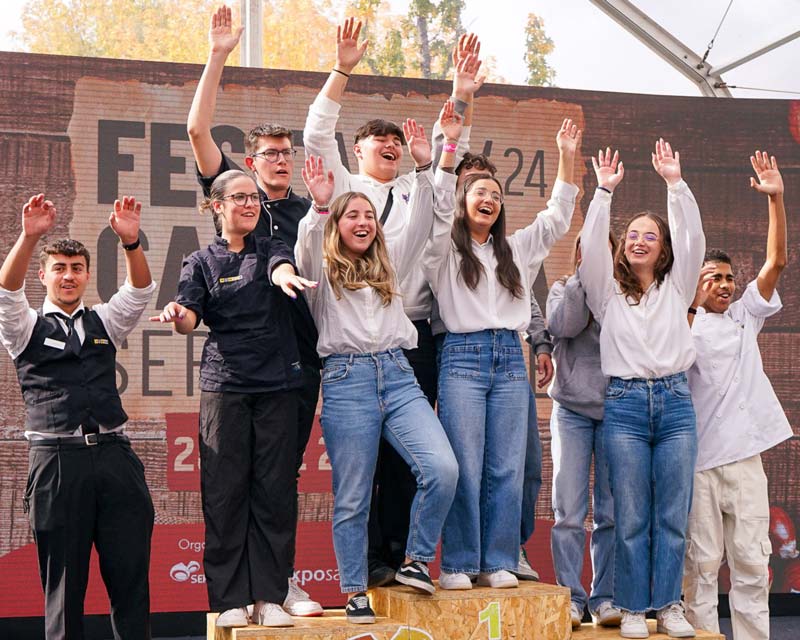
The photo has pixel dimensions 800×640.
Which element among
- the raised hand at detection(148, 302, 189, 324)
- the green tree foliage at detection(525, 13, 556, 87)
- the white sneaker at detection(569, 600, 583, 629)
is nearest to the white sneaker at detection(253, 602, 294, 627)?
the raised hand at detection(148, 302, 189, 324)

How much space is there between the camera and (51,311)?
388cm

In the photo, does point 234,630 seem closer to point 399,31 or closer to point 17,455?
point 17,455

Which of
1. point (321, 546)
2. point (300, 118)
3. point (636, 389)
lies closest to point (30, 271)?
point (300, 118)

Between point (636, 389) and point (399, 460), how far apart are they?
894 millimetres

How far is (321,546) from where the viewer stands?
5480 millimetres

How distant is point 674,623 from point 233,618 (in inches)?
60.9

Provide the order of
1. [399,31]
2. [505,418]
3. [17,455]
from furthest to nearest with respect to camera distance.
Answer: [399,31]
[17,455]
[505,418]

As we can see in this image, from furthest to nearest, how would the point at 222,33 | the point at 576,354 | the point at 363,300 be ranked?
1. the point at 576,354
2. the point at 222,33
3. the point at 363,300

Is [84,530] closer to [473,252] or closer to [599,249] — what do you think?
[473,252]

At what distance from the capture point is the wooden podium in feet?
11.2

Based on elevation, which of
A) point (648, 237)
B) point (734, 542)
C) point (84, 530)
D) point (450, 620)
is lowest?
point (450, 620)

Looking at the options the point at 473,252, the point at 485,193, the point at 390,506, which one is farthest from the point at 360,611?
the point at 485,193

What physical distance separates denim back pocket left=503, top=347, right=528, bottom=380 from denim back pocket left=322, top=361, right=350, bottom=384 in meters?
0.59

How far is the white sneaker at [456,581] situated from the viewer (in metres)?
3.66
